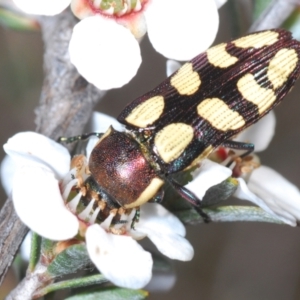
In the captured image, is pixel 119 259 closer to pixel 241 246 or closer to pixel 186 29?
pixel 186 29

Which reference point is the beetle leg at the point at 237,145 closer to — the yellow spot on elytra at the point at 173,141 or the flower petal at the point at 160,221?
the yellow spot on elytra at the point at 173,141

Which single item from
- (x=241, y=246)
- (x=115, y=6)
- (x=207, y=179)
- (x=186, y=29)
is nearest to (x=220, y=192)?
(x=207, y=179)

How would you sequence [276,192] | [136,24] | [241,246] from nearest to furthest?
[136,24] < [276,192] < [241,246]

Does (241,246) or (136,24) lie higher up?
(136,24)

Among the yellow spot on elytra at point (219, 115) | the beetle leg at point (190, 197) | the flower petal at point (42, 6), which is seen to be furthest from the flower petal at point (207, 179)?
the flower petal at point (42, 6)

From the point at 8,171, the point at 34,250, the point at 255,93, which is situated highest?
the point at 255,93

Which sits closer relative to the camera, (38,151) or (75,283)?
(75,283)

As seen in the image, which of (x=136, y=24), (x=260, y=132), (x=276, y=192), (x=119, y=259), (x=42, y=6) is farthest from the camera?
(x=260, y=132)
